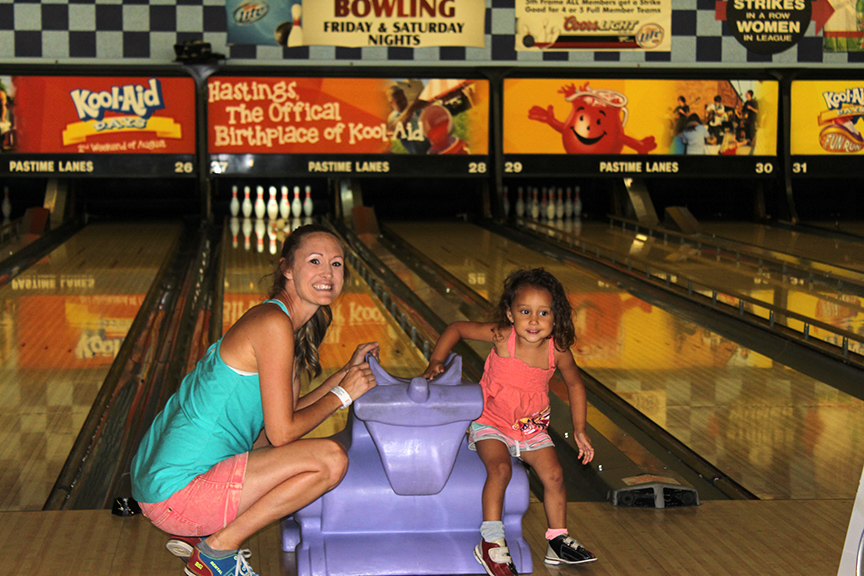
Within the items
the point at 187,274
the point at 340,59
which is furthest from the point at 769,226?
the point at 187,274

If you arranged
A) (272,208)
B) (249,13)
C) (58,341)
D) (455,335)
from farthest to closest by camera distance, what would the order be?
(272,208) → (249,13) → (58,341) → (455,335)

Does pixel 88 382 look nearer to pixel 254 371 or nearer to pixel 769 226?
pixel 254 371

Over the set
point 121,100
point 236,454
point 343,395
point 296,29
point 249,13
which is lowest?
point 236,454

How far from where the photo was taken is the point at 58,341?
3480mm

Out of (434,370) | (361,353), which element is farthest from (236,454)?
(434,370)

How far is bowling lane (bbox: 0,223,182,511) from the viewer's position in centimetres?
239

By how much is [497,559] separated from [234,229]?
4980 millimetres

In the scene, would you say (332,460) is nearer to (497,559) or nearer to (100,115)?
(497,559)

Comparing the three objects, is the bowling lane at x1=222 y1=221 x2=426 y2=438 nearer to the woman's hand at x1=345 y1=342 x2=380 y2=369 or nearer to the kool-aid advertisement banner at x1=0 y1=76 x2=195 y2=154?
the woman's hand at x1=345 y1=342 x2=380 y2=369

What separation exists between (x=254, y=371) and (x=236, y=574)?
→ 34cm

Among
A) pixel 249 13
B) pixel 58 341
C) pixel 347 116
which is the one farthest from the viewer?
pixel 249 13

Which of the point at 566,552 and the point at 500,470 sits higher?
the point at 500,470

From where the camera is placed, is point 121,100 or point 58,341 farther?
point 121,100

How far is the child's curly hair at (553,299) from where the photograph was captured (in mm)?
1951
